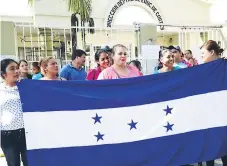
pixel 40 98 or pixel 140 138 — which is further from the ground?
pixel 40 98

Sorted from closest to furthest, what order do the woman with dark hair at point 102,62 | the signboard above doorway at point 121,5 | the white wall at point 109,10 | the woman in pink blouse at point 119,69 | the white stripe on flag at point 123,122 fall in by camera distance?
the white stripe on flag at point 123,122
the woman in pink blouse at point 119,69
the woman with dark hair at point 102,62
the white wall at point 109,10
the signboard above doorway at point 121,5

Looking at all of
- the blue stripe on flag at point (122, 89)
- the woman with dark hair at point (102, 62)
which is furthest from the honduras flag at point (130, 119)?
the woman with dark hair at point (102, 62)

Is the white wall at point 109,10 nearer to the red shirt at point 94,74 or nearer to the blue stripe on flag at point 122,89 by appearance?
the red shirt at point 94,74

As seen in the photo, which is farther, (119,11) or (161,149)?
(119,11)

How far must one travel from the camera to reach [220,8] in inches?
654

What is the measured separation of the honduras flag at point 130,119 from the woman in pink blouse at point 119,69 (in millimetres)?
360

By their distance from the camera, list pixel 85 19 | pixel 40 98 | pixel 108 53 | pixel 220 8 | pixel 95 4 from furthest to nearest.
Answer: pixel 220 8 < pixel 95 4 < pixel 85 19 < pixel 108 53 < pixel 40 98

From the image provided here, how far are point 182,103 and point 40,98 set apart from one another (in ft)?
5.17

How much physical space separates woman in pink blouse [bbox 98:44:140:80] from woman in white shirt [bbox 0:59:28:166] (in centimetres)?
104

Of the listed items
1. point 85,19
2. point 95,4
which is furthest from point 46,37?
point 95,4

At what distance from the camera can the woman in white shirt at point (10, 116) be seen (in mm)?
3518

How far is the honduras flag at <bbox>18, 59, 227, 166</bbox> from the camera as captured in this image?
3.45m

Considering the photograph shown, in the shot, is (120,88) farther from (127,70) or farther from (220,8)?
(220,8)

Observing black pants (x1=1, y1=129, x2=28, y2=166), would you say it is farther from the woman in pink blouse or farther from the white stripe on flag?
the woman in pink blouse
